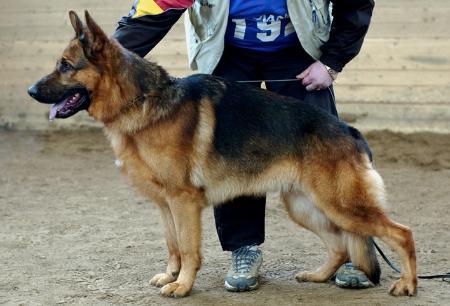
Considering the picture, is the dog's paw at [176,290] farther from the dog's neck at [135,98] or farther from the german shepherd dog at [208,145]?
the dog's neck at [135,98]

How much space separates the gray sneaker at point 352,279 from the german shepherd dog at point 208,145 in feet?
0.17

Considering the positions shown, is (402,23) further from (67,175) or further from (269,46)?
(269,46)

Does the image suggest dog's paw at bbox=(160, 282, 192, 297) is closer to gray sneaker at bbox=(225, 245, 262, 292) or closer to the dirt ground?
the dirt ground

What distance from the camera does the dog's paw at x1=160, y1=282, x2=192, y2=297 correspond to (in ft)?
14.9

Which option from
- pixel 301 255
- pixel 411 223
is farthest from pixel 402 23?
pixel 301 255

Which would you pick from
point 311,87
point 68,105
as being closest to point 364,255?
point 311,87

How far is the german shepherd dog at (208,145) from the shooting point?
437 cm

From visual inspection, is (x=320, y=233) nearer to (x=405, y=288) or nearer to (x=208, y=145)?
(x=405, y=288)

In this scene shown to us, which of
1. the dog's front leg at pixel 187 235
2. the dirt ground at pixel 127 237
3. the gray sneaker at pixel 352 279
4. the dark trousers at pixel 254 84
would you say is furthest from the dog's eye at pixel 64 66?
the gray sneaker at pixel 352 279

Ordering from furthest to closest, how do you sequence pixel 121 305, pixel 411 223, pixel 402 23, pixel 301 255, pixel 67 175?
pixel 402 23 < pixel 67 175 < pixel 411 223 < pixel 301 255 < pixel 121 305

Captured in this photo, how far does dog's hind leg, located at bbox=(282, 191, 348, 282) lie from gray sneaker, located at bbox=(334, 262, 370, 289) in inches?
4.5

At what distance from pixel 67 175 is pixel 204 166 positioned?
4.03 metres

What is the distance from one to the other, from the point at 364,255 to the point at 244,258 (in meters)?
0.71

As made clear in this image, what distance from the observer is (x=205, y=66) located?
4.91 m
